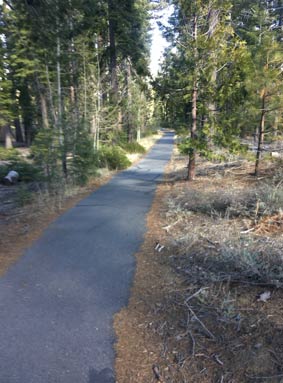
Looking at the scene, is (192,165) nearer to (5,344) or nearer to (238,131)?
(238,131)

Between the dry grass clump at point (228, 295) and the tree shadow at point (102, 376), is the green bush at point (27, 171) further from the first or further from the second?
the tree shadow at point (102, 376)

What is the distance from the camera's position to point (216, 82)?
9820 millimetres

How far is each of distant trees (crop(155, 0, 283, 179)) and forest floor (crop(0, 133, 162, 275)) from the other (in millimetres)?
4122

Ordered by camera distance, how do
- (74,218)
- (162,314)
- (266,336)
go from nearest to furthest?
(266,336)
(162,314)
(74,218)

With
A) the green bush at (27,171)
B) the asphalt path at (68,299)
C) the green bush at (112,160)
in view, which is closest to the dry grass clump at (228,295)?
the asphalt path at (68,299)

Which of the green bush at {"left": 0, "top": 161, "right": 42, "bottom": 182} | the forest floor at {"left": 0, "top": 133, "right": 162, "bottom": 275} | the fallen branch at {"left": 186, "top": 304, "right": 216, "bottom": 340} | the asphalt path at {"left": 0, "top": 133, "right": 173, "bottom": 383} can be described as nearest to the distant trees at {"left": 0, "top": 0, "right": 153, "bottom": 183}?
the green bush at {"left": 0, "top": 161, "right": 42, "bottom": 182}

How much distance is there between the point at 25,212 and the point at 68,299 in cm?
443

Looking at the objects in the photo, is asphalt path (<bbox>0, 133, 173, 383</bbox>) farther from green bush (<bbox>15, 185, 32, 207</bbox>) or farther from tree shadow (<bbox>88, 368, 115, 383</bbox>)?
green bush (<bbox>15, 185, 32, 207</bbox>)

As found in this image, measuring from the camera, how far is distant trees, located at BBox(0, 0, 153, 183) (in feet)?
22.6

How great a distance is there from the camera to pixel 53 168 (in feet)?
28.7

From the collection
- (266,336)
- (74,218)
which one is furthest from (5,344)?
(74,218)

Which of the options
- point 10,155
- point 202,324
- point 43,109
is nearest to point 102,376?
point 202,324

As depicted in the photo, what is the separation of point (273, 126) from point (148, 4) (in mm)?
16865

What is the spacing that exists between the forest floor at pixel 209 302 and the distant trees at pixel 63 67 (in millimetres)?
4750
